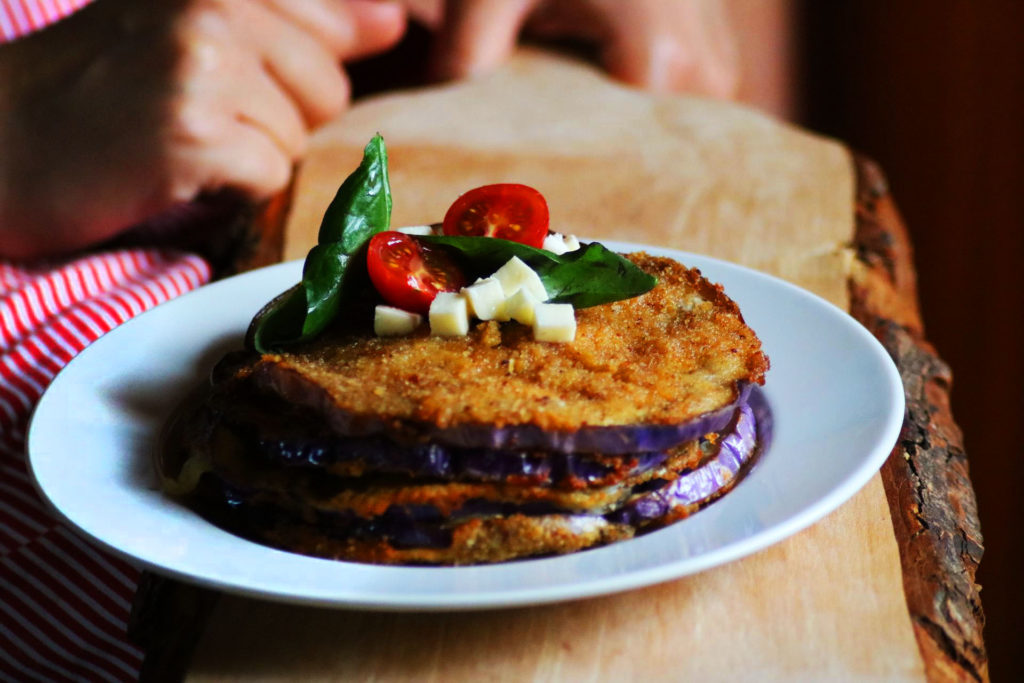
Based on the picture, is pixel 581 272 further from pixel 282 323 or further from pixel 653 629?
pixel 653 629

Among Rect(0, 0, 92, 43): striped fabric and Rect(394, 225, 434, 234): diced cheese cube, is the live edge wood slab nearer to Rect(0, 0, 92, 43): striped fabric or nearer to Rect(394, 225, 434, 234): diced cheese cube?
Rect(394, 225, 434, 234): diced cheese cube

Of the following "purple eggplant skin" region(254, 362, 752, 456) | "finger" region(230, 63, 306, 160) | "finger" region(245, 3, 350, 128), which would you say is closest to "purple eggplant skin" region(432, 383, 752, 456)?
"purple eggplant skin" region(254, 362, 752, 456)

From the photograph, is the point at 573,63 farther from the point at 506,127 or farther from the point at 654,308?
the point at 654,308

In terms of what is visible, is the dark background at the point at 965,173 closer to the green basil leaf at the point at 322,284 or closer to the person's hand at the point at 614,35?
the person's hand at the point at 614,35

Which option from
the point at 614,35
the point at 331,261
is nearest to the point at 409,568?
the point at 331,261

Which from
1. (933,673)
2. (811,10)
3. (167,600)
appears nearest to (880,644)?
(933,673)

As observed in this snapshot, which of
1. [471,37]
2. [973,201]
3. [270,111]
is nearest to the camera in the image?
[270,111]
